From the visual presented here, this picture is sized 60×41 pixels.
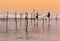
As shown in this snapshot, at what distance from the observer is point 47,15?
85500mm

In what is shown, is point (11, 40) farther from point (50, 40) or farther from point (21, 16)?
point (21, 16)

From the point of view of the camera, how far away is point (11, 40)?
26.1m

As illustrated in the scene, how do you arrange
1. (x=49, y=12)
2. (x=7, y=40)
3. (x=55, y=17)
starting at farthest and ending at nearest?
(x=55, y=17) → (x=49, y=12) → (x=7, y=40)

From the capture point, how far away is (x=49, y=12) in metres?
85.0

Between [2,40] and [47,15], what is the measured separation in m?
60.1

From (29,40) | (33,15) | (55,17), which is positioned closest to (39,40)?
(29,40)

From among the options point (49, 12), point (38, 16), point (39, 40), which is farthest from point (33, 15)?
point (39, 40)

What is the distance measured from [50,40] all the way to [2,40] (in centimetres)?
429

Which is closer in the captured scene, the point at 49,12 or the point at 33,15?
the point at 49,12

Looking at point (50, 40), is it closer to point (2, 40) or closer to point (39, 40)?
point (39, 40)

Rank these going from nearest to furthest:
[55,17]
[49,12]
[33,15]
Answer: [49,12], [33,15], [55,17]

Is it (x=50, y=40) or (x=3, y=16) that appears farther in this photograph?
(x=3, y=16)

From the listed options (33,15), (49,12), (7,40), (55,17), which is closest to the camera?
(7,40)

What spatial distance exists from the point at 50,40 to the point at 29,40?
1.89 meters
